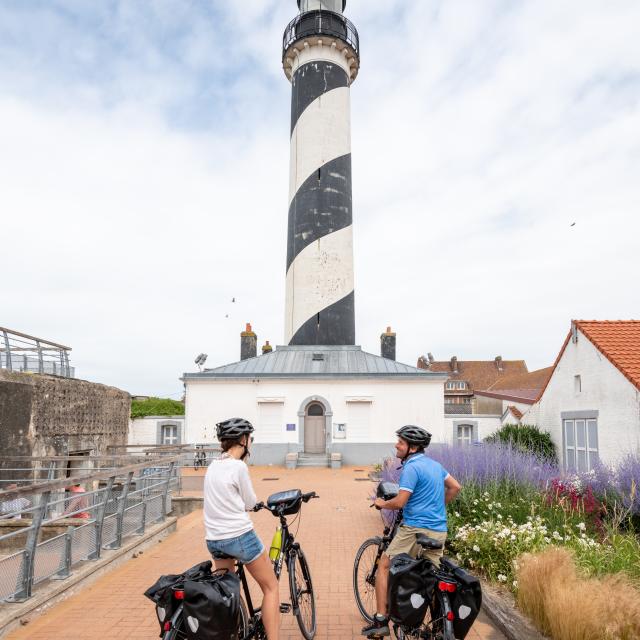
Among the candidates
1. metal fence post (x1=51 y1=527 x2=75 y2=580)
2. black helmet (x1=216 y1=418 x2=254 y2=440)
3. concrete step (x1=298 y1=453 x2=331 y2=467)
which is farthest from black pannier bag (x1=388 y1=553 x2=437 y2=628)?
concrete step (x1=298 y1=453 x2=331 y2=467)

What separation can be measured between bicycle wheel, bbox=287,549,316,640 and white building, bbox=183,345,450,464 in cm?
1733

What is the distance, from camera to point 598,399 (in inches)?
467

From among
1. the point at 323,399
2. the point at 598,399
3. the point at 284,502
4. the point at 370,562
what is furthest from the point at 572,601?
the point at 323,399

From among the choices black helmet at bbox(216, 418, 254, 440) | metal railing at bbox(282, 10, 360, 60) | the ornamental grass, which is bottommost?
the ornamental grass

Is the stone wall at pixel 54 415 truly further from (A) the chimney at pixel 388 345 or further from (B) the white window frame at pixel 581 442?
(A) the chimney at pixel 388 345

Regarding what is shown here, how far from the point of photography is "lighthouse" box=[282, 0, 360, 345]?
24.4 metres

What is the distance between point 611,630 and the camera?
3.71 m

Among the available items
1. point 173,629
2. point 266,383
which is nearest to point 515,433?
point 266,383

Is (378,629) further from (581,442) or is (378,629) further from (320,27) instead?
(320,27)

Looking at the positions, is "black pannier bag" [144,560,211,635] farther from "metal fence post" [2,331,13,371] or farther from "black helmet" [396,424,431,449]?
"metal fence post" [2,331,13,371]

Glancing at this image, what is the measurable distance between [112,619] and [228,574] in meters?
2.54

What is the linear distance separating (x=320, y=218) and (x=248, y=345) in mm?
7110

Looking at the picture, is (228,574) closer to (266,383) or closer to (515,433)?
(515,433)

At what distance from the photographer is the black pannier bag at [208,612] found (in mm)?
3166
